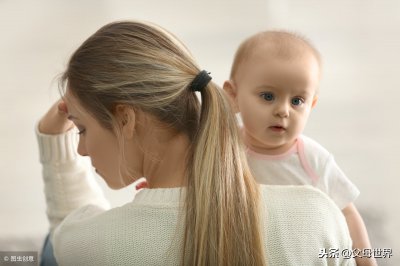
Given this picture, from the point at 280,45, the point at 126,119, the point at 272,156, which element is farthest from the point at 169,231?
the point at 280,45

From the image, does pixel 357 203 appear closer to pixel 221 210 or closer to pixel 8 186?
pixel 221 210

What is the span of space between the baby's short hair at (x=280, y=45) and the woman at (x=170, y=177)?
0.21 m

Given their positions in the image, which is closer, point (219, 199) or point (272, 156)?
point (219, 199)

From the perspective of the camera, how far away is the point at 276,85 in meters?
1.23

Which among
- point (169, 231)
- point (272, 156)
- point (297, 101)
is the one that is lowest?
point (169, 231)

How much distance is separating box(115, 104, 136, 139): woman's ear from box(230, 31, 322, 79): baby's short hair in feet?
1.09

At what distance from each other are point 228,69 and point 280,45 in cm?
30

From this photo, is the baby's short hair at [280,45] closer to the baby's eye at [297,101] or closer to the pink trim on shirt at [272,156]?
the baby's eye at [297,101]

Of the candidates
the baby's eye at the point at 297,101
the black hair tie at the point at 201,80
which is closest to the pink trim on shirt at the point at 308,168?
the baby's eye at the point at 297,101

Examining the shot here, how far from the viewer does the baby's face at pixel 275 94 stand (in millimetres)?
1226

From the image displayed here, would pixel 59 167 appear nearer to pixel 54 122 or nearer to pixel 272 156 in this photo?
pixel 54 122

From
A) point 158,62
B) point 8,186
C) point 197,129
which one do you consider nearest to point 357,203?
point 197,129

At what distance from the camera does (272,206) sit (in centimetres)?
104

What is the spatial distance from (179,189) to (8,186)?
76 cm
